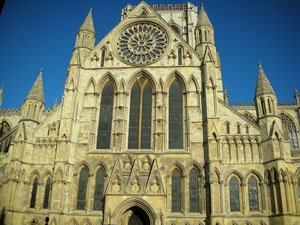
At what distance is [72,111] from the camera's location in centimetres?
2317

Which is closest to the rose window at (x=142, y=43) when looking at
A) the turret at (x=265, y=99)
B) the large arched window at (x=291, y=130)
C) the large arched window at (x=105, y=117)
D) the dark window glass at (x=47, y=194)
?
the large arched window at (x=105, y=117)

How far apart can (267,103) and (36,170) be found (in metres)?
18.0

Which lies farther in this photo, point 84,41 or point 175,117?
point 84,41

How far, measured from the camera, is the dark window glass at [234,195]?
66.4 feet

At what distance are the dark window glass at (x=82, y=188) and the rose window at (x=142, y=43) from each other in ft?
33.0

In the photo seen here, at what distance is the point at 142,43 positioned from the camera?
86.5ft

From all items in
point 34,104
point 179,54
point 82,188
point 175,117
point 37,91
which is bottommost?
point 82,188

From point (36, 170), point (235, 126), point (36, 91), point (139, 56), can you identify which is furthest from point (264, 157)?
point (36, 91)

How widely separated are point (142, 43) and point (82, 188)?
13.2 m

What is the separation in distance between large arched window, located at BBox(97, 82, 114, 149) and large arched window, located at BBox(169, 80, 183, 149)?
4820 millimetres

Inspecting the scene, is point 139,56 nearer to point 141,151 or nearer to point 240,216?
point 141,151

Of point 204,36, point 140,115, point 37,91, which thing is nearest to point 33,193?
point 37,91

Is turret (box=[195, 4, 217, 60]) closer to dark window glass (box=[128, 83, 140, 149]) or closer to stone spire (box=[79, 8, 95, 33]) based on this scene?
dark window glass (box=[128, 83, 140, 149])

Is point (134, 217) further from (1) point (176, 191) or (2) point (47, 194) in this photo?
(2) point (47, 194)
